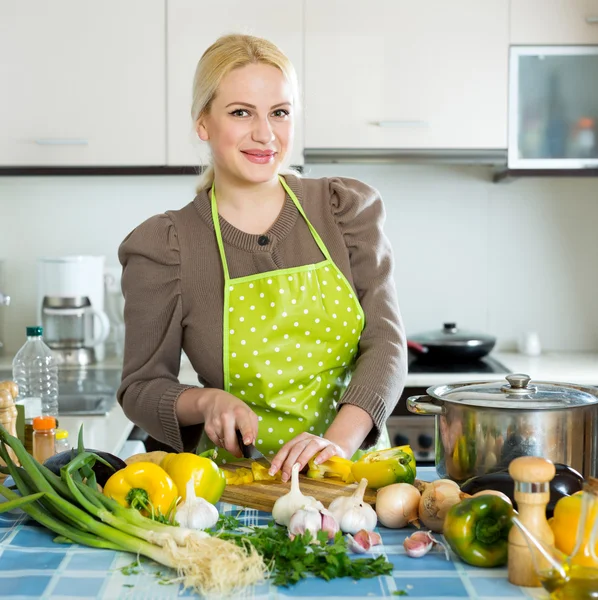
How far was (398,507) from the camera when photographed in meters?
1.10

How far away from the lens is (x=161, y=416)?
154cm

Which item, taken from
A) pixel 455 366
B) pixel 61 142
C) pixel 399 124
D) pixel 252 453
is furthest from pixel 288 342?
pixel 61 142

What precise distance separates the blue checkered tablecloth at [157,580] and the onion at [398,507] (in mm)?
49

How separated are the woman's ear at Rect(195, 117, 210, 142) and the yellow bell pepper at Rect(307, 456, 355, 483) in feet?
2.29

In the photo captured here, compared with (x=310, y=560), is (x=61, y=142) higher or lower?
higher

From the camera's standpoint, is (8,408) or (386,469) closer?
(386,469)

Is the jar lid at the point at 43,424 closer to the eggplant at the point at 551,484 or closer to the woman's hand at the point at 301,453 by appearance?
the woman's hand at the point at 301,453

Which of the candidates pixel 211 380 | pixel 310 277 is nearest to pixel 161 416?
pixel 211 380

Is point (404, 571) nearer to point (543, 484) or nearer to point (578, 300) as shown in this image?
point (543, 484)

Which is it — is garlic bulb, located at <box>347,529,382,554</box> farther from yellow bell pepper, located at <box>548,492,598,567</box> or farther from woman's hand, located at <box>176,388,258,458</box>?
woman's hand, located at <box>176,388,258,458</box>

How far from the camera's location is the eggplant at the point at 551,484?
1.02m

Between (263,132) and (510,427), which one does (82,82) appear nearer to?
(263,132)

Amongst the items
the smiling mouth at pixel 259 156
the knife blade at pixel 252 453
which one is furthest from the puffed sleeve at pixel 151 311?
the smiling mouth at pixel 259 156

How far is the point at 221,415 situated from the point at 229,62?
64cm
